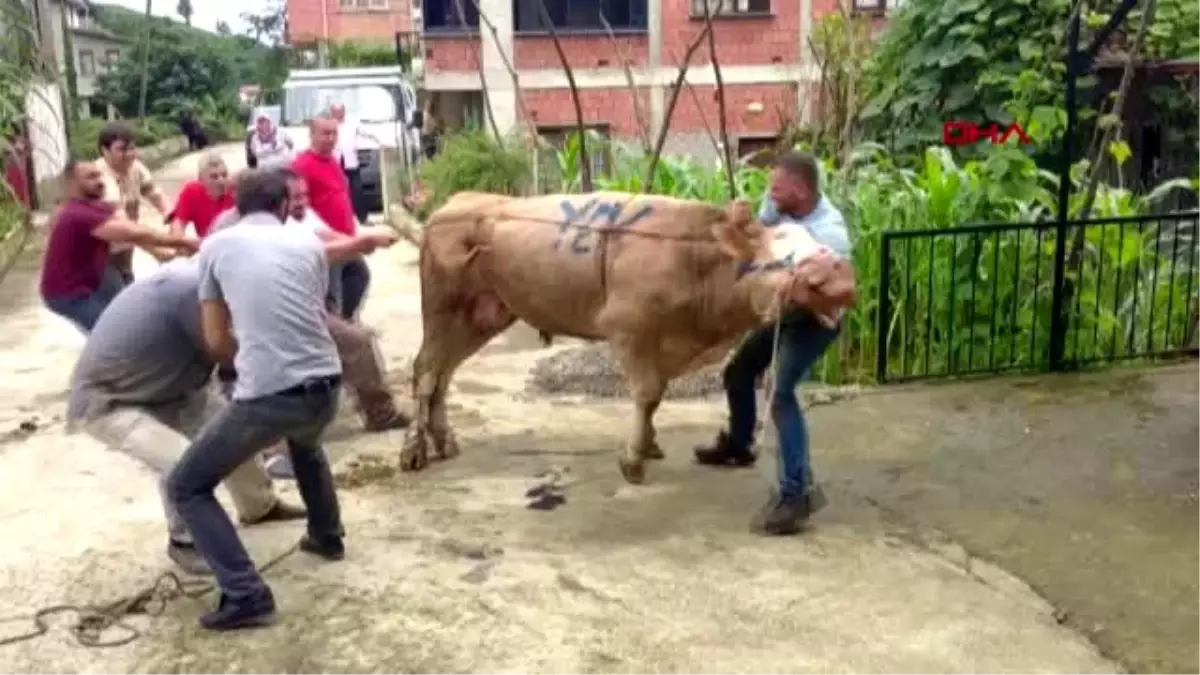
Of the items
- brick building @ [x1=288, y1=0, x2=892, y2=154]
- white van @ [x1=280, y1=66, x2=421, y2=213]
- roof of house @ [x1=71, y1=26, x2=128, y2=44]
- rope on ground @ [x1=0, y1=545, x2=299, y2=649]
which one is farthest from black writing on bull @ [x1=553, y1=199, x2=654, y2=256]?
roof of house @ [x1=71, y1=26, x2=128, y2=44]

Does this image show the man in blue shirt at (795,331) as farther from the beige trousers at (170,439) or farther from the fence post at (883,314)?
the fence post at (883,314)

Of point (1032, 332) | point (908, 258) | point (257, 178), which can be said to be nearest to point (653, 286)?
point (257, 178)

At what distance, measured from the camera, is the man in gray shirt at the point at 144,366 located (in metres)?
4.70

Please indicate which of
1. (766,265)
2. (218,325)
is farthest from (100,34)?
(218,325)

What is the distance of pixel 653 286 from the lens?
219 inches

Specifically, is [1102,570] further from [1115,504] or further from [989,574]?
[1115,504]

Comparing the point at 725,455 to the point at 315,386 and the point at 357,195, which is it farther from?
the point at 357,195

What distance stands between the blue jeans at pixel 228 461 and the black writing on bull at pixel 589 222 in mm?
1613

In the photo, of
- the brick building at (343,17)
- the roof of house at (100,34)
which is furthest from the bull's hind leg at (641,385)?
the roof of house at (100,34)

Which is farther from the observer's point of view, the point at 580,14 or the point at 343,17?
the point at 343,17

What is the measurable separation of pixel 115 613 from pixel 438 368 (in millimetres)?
2132

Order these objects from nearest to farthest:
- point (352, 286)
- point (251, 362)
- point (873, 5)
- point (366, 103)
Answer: point (251, 362)
point (352, 286)
point (366, 103)
point (873, 5)

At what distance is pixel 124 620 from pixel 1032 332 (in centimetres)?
532

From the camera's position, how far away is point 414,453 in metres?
6.26
